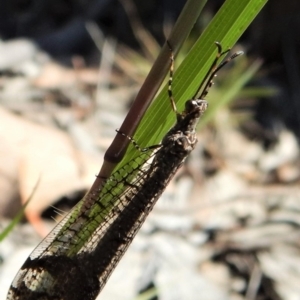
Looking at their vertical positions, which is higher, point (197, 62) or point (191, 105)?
point (191, 105)

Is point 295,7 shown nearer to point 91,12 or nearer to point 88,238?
point 91,12

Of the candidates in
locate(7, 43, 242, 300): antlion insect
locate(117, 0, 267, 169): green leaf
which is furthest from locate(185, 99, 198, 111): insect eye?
locate(117, 0, 267, 169): green leaf

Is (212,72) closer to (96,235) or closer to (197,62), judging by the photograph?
(197,62)

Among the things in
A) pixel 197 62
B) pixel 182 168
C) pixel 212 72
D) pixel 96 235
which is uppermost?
pixel 182 168

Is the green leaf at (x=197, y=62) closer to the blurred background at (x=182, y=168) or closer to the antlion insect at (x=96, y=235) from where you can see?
the antlion insect at (x=96, y=235)

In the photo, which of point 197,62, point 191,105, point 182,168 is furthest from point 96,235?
point 182,168

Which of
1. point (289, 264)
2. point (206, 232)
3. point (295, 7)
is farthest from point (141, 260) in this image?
point (295, 7)

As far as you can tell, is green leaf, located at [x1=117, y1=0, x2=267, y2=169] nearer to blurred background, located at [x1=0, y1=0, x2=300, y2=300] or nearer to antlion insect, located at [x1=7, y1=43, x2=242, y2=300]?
antlion insect, located at [x1=7, y1=43, x2=242, y2=300]
